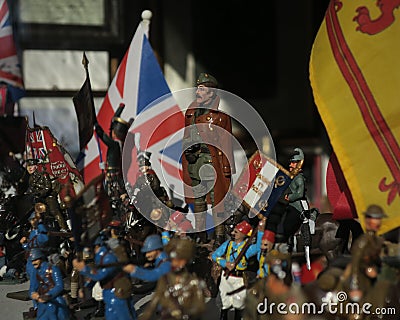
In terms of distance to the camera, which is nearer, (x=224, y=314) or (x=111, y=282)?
(x=111, y=282)

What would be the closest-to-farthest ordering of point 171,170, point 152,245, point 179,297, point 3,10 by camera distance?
point 179,297 < point 152,245 < point 171,170 < point 3,10

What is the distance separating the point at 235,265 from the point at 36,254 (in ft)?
6.01

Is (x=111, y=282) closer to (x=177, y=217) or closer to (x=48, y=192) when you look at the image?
(x=177, y=217)

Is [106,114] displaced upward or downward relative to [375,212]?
upward

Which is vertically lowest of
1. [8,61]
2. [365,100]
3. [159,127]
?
[159,127]

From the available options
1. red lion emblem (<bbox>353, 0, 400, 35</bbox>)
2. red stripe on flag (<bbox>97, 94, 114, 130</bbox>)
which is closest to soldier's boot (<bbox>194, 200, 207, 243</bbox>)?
red stripe on flag (<bbox>97, 94, 114, 130</bbox>)

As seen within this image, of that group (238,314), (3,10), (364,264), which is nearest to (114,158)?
(238,314)

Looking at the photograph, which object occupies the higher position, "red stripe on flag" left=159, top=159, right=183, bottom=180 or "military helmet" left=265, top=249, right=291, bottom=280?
"red stripe on flag" left=159, top=159, right=183, bottom=180

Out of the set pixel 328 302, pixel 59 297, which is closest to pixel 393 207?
pixel 328 302

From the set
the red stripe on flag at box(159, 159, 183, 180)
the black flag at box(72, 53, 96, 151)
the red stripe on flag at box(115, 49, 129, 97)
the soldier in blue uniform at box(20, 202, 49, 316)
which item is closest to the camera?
the soldier in blue uniform at box(20, 202, 49, 316)

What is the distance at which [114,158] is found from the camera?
851 centimetres

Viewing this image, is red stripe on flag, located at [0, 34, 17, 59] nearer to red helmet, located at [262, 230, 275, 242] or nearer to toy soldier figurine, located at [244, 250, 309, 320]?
red helmet, located at [262, 230, 275, 242]

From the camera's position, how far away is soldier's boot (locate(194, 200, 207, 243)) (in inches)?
321

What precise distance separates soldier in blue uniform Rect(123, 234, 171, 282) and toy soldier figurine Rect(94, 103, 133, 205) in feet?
7.16
